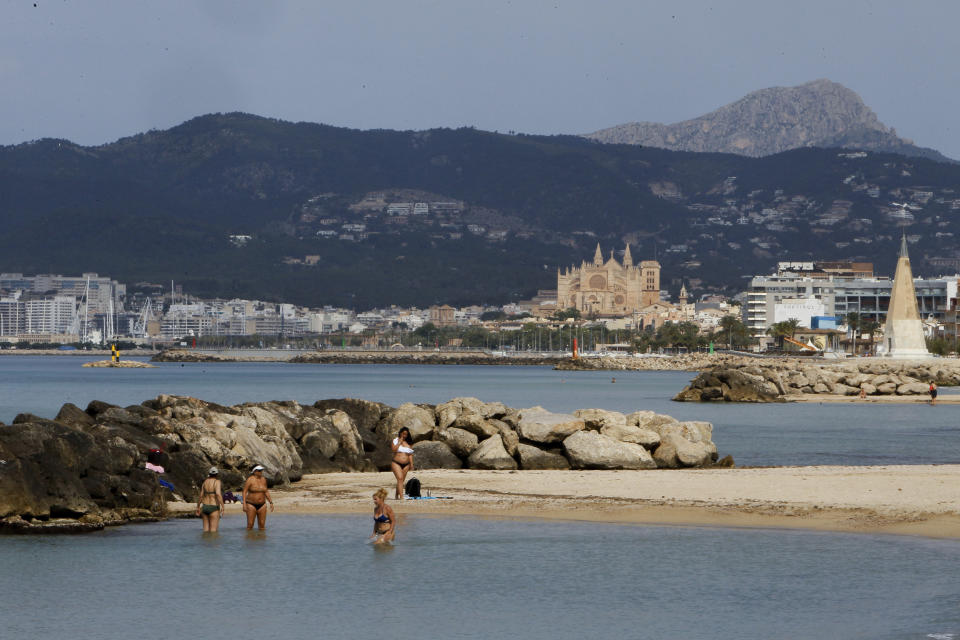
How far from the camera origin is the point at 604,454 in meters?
24.6

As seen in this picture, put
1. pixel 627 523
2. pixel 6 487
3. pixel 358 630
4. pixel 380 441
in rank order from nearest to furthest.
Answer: pixel 358 630 < pixel 6 487 < pixel 627 523 < pixel 380 441

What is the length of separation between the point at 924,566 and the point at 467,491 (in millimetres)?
8209

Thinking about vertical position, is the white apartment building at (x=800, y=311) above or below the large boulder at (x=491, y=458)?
above

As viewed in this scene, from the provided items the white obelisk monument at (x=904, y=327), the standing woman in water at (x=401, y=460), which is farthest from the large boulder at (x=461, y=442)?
the white obelisk monument at (x=904, y=327)

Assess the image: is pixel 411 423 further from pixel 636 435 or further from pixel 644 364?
pixel 644 364

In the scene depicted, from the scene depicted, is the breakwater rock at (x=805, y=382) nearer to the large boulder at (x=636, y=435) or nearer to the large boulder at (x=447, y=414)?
the large boulder at (x=447, y=414)

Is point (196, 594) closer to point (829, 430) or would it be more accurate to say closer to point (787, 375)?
point (829, 430)

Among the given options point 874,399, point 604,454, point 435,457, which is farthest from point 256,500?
point 874,399

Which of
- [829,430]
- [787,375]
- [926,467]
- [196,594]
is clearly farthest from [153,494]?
[787,375]

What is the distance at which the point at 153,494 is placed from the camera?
62.8 feet

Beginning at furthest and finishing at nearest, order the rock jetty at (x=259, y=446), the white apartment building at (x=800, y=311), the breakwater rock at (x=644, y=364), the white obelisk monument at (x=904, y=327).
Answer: the white apartment building at (x=800, y=311) < the breakwater rock at (x=644, y=364) < the white obelisk monument at (x=904, y=327) < the rock jetty at (x=259, y=446)

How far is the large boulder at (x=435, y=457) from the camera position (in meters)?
25.1

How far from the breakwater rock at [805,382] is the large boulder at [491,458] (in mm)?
39330

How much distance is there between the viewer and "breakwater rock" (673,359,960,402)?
6319cm
